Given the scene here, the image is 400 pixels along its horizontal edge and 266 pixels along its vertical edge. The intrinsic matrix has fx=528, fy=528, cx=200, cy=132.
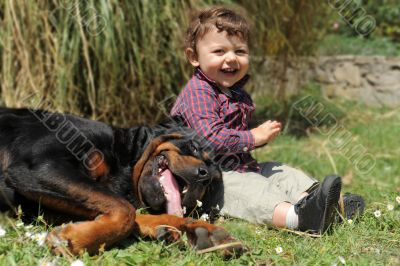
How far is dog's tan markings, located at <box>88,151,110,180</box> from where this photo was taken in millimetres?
2631

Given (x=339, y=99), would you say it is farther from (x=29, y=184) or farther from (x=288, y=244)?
(x=29, y=184)

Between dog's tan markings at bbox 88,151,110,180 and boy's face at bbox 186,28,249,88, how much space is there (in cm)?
86

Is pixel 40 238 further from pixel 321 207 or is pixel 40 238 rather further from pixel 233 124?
pixel 233 124

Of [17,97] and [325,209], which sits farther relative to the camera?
[17,97]

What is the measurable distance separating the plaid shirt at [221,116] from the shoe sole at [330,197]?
22.8 inches

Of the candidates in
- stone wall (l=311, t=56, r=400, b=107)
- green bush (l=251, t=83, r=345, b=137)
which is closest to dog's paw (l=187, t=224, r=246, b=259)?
green bush (l=251, t=83, r=345, b=137)

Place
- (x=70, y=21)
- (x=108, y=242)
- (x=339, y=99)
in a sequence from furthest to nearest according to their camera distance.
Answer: (x=339, y=99)
(x=70, y=21)
(x=108, y=242)

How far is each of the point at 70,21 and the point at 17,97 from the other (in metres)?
0.80

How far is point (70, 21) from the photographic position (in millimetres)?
4414

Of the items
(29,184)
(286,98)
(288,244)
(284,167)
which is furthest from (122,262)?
(286,98)

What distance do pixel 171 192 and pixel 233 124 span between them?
0.61m

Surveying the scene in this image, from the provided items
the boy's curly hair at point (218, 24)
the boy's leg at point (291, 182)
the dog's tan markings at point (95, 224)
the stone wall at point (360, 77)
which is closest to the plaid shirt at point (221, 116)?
the boy's leg at point (291, 182)

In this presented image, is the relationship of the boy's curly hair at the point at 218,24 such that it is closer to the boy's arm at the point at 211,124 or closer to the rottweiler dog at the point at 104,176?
the boy's arm at the point at 211,124

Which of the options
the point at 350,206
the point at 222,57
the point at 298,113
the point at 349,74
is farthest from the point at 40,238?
the point at 349,74
